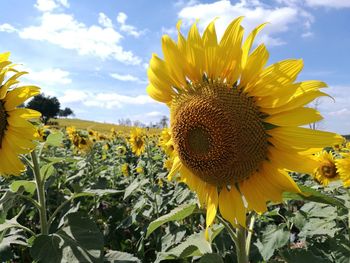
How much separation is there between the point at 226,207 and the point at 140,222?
3833mm

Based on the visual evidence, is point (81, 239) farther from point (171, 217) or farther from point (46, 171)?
point (171, 217)

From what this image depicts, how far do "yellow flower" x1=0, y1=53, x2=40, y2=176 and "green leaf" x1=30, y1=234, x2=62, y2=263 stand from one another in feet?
1.75

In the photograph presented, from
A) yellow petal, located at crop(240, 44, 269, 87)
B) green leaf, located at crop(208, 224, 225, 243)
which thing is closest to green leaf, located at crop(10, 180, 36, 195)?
green leaf, located at crop(208, 224, 225, 243)

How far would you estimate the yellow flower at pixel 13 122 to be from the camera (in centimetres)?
286

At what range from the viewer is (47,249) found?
2.67m

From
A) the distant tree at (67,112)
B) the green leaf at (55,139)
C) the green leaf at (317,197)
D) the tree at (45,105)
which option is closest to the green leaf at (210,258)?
the green leaf at (317,197)

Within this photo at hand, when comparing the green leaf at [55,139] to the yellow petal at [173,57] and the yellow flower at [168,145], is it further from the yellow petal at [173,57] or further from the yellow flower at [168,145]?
the yellow petal at [173,57]

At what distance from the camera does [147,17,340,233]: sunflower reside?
5.70 feet

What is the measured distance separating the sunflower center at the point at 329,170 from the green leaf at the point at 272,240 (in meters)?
2.16

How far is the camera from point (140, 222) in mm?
5656

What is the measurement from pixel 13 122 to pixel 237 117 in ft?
5.73

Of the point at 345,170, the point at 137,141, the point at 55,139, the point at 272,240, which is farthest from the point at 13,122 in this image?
the point at 137,141

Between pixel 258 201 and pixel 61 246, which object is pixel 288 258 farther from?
pixel 61 246

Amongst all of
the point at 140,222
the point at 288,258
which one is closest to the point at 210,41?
the point at 288,258
